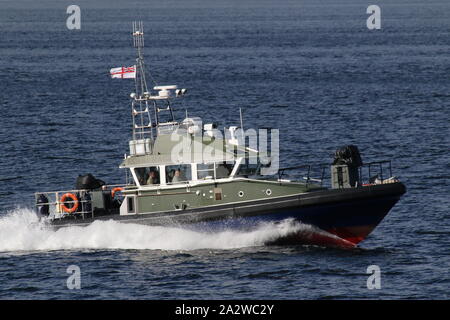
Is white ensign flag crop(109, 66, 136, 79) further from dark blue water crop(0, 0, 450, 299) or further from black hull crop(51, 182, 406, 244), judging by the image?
dark blue water crop(0, 0, 450, 299)

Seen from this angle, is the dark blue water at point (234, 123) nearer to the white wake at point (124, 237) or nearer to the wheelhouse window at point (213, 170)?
the white wake at point (124, 237)

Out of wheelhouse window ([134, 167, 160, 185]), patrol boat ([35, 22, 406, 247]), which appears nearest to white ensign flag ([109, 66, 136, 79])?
patrol boat ([35, 22, 406, 247])

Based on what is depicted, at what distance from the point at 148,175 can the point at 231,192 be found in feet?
9.82

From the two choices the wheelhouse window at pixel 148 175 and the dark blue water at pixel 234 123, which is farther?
the wheelhouse window at pixel 148 175

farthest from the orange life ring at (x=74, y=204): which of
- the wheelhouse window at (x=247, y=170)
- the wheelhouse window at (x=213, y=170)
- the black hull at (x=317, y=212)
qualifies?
the wheelhouse window at (x=247, y=170)

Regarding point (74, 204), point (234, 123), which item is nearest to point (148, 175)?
point (74, 204)

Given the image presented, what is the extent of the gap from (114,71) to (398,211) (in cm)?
→ 1309

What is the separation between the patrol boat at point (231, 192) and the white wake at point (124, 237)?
0.70 ft

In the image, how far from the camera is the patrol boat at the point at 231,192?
103 feet

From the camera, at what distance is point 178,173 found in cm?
3253

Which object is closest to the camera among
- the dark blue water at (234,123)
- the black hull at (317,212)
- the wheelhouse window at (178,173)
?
the dark blue water at (234,123)
